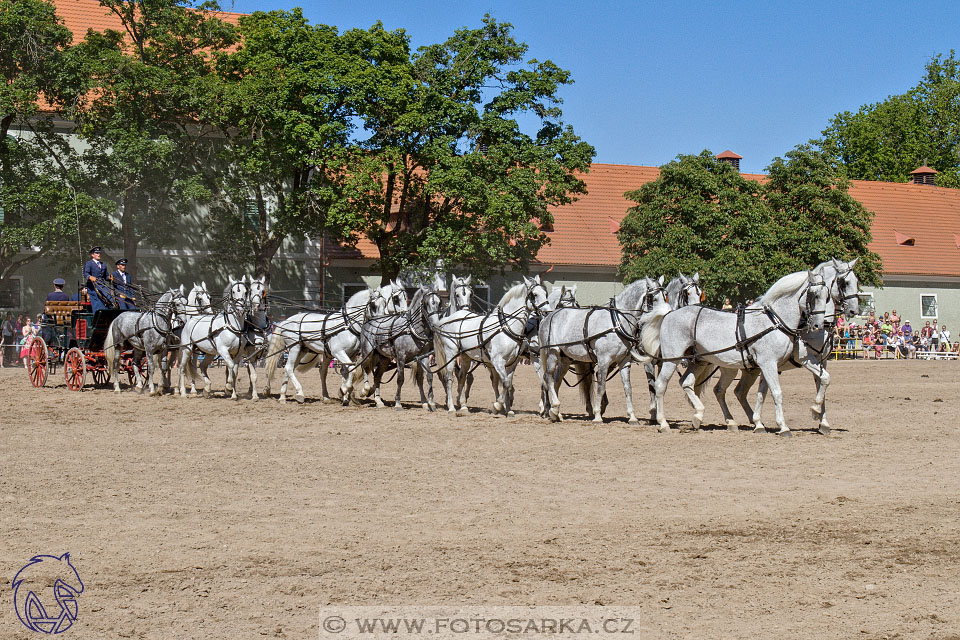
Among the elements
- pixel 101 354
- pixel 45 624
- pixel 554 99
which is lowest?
pixel 45 624

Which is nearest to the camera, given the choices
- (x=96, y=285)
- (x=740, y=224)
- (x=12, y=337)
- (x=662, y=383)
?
(x=662, y=383)

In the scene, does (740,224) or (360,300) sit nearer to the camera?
(360,300)

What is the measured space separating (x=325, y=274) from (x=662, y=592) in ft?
115

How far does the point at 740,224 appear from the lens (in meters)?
37.1

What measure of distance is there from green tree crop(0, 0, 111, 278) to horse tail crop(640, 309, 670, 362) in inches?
894

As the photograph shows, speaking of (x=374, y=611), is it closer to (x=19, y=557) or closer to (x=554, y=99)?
(x=19, y=557)

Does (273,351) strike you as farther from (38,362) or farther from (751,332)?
(751,332)

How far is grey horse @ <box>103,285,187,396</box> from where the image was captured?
67.7ft

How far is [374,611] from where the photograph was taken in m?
6.18

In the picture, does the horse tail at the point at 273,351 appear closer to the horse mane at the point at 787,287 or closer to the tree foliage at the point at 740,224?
the horse mane at the point at 787,287

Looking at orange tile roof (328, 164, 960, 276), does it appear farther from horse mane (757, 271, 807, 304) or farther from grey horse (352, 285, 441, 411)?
horse mane (757, 271, 807, 304)

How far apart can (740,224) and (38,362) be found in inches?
947

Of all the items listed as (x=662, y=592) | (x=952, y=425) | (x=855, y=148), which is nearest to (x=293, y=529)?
(x=662, y=592)

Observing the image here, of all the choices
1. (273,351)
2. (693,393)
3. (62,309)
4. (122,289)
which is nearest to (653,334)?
(693,393)
